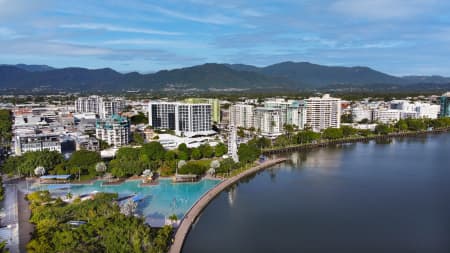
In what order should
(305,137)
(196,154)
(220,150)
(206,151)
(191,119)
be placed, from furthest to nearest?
1. (191,119)
2. (305,137)
3. (220,150)
4. (206,151)
5. (196,154)

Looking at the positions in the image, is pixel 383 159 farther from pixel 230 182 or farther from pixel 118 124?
pixel 118 124

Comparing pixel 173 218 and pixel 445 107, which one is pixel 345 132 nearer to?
pixel 445 107

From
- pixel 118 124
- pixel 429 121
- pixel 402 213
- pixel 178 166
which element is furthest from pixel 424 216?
pixel 429 121

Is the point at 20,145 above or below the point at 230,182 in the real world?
above

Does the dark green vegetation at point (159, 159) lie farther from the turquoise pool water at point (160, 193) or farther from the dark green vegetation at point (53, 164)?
the dark green vegetation at point (53, 164)

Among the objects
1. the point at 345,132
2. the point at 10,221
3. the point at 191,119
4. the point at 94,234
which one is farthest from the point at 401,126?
the point at 10,221

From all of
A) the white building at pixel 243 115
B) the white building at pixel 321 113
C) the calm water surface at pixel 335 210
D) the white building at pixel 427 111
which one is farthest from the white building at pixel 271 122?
the white building at pixel 427 111
